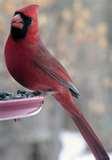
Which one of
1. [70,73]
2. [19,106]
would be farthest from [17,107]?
[70,73]

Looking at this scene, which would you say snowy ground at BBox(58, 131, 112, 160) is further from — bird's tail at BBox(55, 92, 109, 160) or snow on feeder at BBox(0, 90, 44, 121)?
snow on feeder at BBox(0, 90, 44, 121)

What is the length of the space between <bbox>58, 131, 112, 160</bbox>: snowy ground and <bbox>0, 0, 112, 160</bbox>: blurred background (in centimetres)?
2

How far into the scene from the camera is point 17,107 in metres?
1.35

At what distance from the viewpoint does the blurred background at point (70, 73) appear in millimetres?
3357

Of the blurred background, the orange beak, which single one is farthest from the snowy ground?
the orange beak

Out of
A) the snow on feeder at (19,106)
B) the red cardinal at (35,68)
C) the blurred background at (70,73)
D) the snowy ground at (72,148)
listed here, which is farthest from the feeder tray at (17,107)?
the snowy ground at (72,148)

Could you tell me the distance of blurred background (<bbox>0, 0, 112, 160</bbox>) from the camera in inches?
132

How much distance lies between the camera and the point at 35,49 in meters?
1.68

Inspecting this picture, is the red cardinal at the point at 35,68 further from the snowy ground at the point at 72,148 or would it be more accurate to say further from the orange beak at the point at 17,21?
the snowy ground at the point at 72,148

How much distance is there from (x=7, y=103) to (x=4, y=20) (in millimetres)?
1908

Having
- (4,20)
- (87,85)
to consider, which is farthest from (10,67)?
(87,85)

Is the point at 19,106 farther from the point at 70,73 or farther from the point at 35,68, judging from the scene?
the point at 70,73

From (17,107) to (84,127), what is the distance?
0.35 m

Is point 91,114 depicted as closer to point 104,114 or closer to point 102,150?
point 104,114
